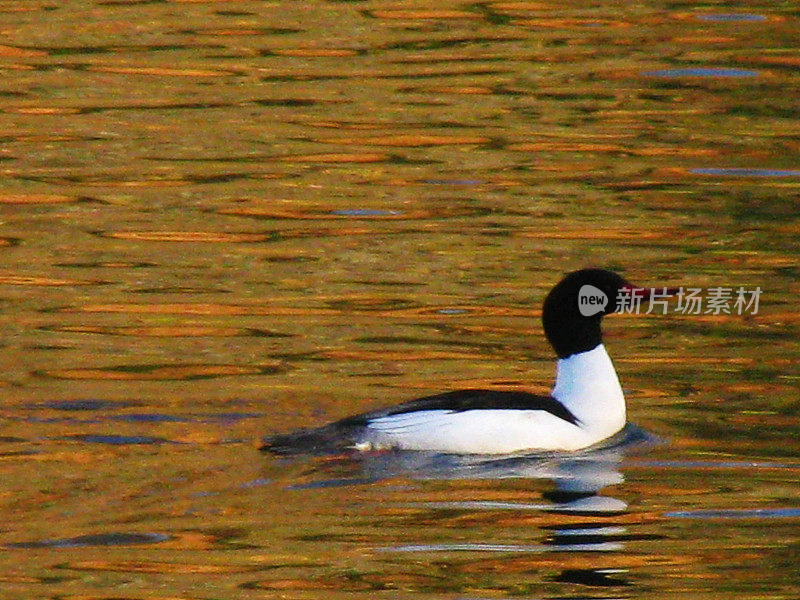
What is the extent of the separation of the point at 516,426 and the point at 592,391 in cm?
A: 55

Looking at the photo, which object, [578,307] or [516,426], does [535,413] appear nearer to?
[516,426]

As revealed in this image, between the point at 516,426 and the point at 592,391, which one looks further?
the point at 592,391

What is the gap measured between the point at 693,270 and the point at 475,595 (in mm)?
5193

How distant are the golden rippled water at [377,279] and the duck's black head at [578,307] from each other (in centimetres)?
51

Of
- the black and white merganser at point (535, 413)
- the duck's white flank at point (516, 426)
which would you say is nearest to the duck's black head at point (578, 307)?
the black and white merganser at point (535, 413)

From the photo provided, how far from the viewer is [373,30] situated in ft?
60.7

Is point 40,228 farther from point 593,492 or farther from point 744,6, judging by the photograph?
point 744,6

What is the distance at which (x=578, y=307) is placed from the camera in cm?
944

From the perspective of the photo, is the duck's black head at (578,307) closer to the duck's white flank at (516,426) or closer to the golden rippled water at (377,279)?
the duck's white flank at (516,426)

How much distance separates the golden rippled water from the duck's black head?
1.69 ft

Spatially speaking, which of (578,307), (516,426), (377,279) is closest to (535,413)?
(516,426)

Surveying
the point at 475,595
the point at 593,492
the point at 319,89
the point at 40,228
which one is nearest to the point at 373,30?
the point at 319,89

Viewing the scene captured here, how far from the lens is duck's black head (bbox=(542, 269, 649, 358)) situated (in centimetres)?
940

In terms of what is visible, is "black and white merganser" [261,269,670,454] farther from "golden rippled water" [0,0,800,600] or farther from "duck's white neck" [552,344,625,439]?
"golden rippled water" [0,0,800,600]
